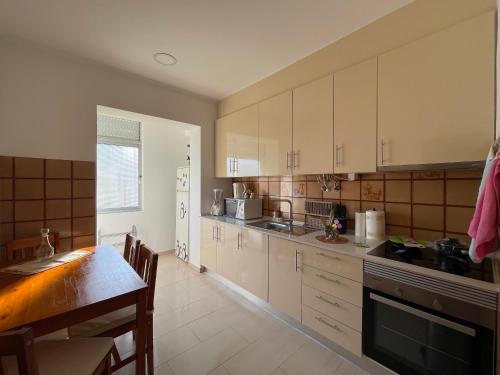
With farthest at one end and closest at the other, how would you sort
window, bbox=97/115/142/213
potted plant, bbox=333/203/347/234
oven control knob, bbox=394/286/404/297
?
window, bbox=97/115/142/213, potted plant, bbox=333/203/347/234, oven control knob, bbox=394/286/404/297

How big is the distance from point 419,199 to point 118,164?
3.78 m

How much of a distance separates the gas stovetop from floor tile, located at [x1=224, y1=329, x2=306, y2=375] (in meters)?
0.98

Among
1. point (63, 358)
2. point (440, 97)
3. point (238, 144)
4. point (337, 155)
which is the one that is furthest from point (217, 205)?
point (440, 97)

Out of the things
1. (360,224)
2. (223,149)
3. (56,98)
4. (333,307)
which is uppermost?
(56,98)

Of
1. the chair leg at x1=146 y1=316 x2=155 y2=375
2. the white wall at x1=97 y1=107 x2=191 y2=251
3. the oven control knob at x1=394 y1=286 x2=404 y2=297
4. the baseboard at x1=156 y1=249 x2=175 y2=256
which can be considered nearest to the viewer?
the oven control knob at x1=394 y1=286 x2=404 y2=297

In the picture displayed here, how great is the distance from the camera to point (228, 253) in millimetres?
2500

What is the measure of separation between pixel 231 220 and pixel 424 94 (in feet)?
6.78

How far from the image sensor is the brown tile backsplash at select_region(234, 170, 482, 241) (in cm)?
146

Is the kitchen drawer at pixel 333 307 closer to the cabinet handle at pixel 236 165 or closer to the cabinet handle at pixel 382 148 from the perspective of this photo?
the cabinet handle at pixel 382 148

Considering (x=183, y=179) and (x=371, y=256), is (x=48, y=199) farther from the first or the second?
(x=371, y=256)

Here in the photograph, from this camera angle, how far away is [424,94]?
52.6 inches

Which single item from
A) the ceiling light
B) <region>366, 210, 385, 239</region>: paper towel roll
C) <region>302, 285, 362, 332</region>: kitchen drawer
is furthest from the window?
<region>366, 210, 385, 239</region>: paper towel roll

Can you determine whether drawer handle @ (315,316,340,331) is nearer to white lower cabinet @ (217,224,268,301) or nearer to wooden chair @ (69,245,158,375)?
white lower cabinet @ (217,224,268,301)

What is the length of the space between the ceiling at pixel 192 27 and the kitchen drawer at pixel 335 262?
1.69 meters
